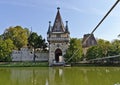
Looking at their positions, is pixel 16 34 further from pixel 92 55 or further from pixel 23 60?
pixel 92 55

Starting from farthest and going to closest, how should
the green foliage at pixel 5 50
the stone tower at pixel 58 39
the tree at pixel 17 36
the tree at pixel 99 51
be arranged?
1. the tree at pixel 17 36
2. the stone tower at pixel 58 39
3. the green foliage at pixel 5 50
4. the tree at pixel 99 51

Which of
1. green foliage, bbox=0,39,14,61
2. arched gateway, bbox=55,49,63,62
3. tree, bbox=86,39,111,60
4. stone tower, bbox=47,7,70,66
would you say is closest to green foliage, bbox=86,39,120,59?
tree, bbox=86,39,111,60

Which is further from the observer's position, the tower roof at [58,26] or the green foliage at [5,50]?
the tower roof at [58,26]

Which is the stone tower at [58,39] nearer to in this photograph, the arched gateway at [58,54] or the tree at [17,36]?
the arched gateway at [58,54]

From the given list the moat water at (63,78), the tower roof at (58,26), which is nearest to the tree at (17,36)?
the tower roof at (58,26)

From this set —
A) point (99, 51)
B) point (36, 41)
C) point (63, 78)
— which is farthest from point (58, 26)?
point (63, 78)

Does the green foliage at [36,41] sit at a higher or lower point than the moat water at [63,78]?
higher

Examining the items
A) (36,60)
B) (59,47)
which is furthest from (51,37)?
(36,60)

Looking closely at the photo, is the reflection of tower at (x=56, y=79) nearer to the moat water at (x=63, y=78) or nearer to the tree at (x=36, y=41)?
the moat water at (x=63, y=78)

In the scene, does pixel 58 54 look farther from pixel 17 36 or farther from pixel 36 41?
pixel 17 36

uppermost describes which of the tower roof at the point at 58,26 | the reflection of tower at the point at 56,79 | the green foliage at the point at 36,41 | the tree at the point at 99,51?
the tower roof at the point at 58,26

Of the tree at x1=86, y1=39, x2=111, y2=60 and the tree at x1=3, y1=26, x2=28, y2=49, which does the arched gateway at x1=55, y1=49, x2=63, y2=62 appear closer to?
the tree at x1=86, y1=39, x2=111, y2=60

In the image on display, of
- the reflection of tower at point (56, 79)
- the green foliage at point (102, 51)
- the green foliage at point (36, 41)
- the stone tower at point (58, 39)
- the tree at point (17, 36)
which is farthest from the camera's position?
the tree at point (17, 36)

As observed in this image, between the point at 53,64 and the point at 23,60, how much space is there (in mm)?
6295
